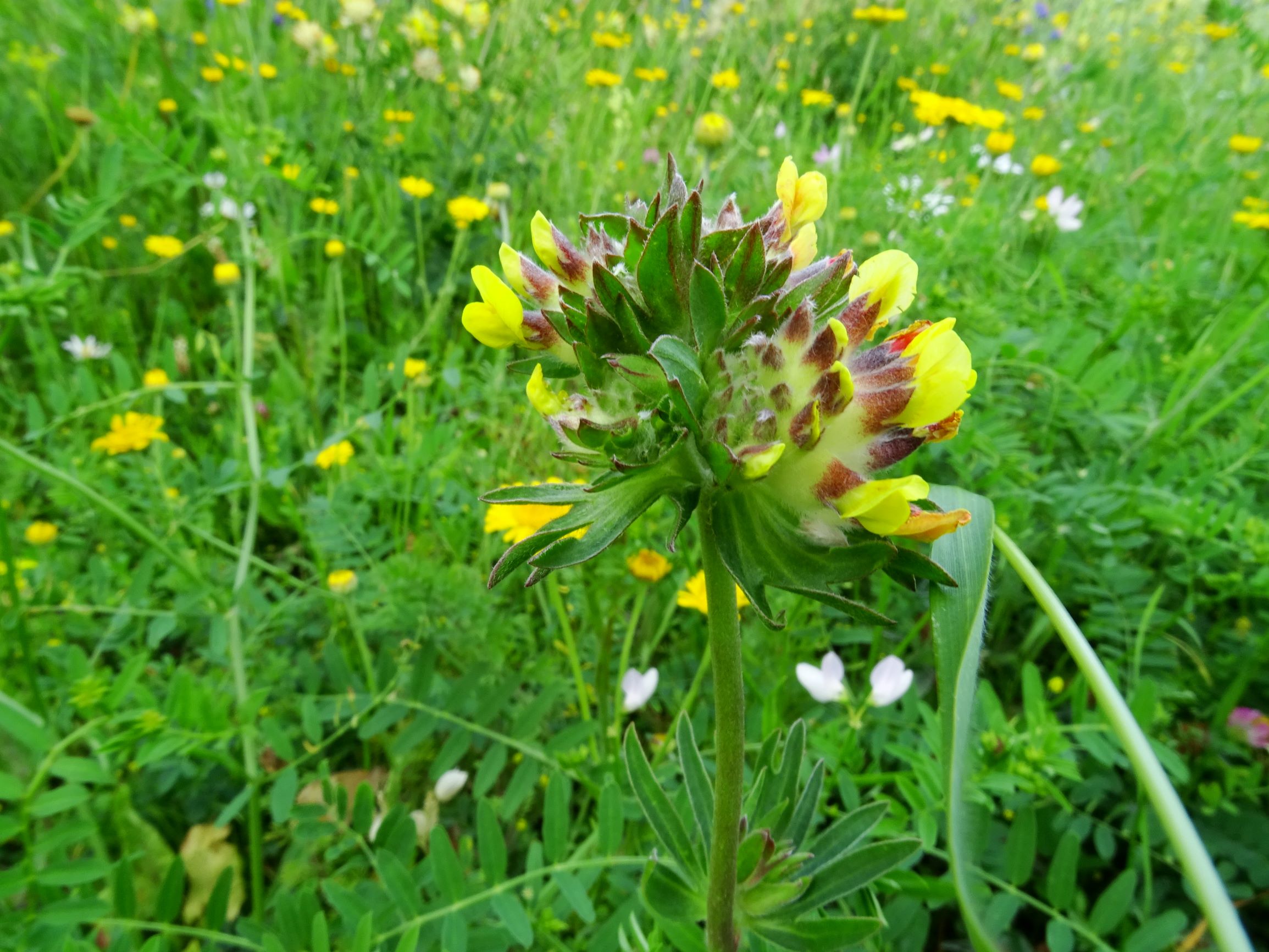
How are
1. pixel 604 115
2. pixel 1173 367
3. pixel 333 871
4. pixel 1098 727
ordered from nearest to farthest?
pixel 1098 727 → pixel 333 871 → pixel 1173 367 → pixel 604 115

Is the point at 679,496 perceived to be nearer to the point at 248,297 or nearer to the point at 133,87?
the point at 248,297

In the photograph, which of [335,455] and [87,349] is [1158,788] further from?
[87,349]

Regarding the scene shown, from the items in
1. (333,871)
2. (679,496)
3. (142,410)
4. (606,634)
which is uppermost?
(679,496)

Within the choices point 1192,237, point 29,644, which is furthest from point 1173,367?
point 29,644

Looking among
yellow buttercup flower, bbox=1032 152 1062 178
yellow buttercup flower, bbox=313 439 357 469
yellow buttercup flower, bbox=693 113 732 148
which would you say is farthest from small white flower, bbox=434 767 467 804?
yellow buttercup flower, bbox=1032 152 1062 178

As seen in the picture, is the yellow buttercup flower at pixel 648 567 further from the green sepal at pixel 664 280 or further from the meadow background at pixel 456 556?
the green sepal at pixel 664 280

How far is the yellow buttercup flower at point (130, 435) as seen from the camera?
1836 mm

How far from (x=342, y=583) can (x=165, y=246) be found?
1.78m

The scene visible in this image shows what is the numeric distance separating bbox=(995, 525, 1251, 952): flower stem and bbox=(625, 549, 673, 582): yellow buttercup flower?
0.63m

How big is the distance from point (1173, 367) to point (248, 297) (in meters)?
2.33

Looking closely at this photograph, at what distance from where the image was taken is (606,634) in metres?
1.29

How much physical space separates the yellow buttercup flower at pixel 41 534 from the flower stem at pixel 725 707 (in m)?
1.75

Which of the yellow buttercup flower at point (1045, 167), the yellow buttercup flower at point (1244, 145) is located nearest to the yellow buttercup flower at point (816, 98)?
the yellow buttercup flower at point (1045, 167)

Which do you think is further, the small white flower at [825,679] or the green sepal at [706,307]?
the small white flower at [825,679]
